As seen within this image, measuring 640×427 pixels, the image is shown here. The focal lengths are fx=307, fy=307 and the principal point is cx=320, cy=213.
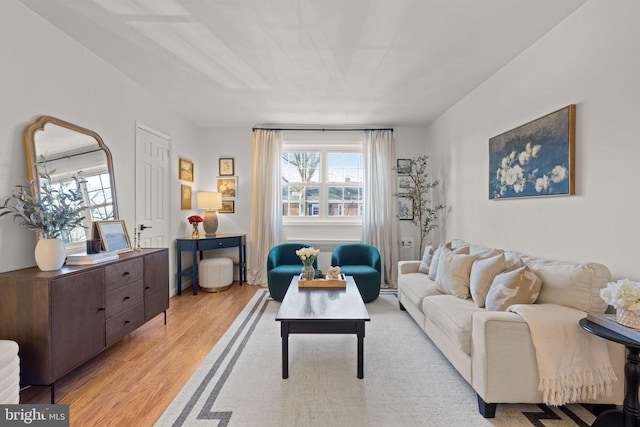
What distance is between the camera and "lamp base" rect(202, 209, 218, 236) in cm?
483

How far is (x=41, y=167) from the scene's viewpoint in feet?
7.54

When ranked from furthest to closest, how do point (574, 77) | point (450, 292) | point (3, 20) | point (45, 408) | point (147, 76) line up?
point (147, 76) → point (450, 292) → point (574, 77) → point (3, 20) → point (45, 408)

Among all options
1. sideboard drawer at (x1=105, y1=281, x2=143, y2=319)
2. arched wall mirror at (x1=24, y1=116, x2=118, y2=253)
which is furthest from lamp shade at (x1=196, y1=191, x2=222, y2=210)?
sideboard drawer at (x1=105, y1=281, x2=143, y2=319)

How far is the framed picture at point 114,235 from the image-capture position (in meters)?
2.73

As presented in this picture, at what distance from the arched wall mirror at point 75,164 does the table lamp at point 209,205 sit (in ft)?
5.68

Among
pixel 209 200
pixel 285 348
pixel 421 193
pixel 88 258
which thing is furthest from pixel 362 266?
pixel 88 258

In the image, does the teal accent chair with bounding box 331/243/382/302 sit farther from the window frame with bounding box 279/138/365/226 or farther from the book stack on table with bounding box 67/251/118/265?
the book stack on table with bounding box 67/251/118/265

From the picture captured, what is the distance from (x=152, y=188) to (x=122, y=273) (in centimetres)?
158

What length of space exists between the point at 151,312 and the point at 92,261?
90cm

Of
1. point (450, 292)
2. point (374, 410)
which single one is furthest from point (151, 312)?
point (450, 292)

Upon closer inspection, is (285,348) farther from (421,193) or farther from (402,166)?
(402,166)

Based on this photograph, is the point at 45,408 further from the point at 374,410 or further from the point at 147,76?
the point at 147,76

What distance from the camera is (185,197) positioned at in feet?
15.6

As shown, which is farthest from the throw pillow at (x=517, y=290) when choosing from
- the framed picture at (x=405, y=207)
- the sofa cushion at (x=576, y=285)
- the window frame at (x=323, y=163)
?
the window frame at (x=323, y=163)
